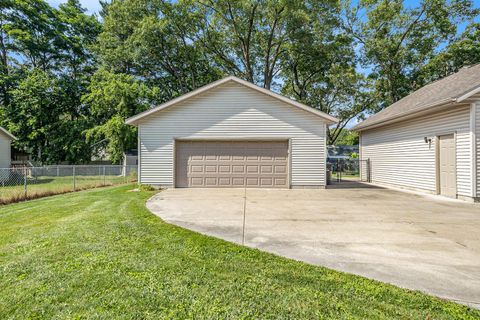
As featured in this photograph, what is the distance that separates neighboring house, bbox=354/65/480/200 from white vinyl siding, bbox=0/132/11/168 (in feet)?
73.4

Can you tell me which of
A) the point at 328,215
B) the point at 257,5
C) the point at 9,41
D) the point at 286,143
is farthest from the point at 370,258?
the point at 9,41

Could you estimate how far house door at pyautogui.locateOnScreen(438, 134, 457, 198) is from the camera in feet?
26.6

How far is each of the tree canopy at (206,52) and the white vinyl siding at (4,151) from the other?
4.86 metres

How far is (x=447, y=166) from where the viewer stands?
844 cm

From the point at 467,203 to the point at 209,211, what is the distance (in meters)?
7.52

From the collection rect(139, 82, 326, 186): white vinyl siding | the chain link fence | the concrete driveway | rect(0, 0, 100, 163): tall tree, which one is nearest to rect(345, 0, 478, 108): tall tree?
rect(139, 82, 326, 186): white vinyl siding

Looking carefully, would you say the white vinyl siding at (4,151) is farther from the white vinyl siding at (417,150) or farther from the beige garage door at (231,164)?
the white vinyl siding at (417,150)

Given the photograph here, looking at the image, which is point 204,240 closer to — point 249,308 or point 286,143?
point 249,308

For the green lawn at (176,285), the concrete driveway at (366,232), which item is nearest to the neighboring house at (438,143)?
the concrete driveway at (366,232)

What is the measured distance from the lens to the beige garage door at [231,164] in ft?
35.2

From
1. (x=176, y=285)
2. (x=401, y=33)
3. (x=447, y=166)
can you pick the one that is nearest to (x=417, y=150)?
(x=447, y=166)

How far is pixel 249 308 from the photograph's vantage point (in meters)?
2.32

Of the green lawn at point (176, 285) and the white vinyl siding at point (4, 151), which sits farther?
the white vinyl siding at point (4, 151)

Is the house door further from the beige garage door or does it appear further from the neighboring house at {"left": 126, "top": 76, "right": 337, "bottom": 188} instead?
the beige garage door
